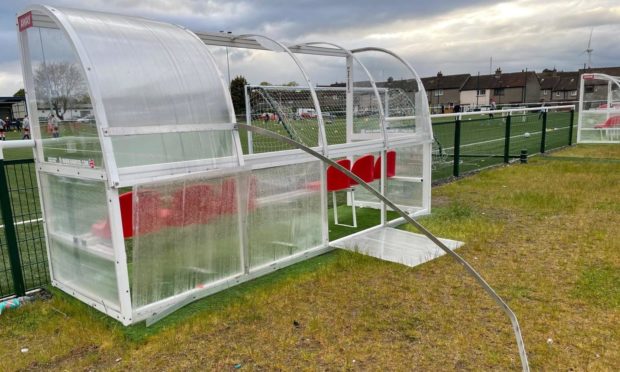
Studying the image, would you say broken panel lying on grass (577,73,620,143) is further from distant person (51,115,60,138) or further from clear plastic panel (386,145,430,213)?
distant person (51,115,60,138)

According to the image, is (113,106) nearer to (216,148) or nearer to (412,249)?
(216,148)

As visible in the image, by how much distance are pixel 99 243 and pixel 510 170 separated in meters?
10.1

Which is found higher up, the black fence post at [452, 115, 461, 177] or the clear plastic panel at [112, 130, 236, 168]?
the clear plastic panel at [112, 130, 236, 168]

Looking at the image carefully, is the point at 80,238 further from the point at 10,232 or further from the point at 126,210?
the point at 10,232

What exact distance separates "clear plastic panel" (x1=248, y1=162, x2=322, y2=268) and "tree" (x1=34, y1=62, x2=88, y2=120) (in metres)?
1.71

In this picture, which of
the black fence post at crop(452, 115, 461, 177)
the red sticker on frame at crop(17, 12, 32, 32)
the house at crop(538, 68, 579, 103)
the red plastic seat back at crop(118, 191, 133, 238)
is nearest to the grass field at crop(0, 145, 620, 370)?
the red plastic seat back at crop(118, 191, 133, 238)

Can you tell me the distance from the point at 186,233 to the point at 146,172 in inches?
25.9

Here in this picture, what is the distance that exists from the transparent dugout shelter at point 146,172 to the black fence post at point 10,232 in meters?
0.28

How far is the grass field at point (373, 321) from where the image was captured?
10.3 feet

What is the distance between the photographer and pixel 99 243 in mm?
3635

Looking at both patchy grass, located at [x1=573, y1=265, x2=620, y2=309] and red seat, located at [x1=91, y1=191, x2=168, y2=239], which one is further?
patchy grass, located at [x1=573, y1=265, x2=620, y2=309]

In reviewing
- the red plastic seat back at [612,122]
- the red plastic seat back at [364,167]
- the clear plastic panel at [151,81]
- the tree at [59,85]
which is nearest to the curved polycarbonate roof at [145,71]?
the clear plastic panel at [151,81]

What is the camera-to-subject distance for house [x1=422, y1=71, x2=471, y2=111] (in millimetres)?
73000

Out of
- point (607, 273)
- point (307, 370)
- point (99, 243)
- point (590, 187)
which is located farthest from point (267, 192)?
point (590, 187)
